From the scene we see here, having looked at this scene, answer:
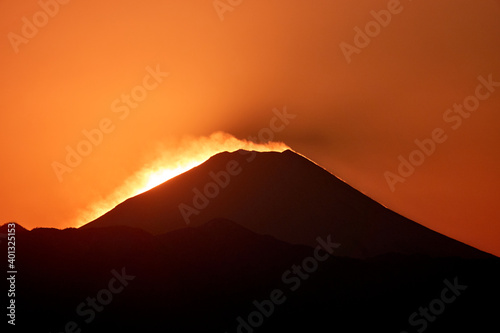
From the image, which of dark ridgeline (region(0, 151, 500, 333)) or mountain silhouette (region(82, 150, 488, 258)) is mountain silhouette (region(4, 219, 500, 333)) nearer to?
dark ridgeline (region(0, 151, 500, 333))

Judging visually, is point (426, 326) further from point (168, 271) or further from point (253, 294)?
point (168, 271)

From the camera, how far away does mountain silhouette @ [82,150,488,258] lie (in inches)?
2448

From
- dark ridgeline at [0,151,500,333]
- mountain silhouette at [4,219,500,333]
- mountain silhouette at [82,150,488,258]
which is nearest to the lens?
mountain silhouette at [4,219,500,333]

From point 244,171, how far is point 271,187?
4.70 m

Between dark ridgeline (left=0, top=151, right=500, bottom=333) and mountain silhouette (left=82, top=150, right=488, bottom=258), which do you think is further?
mountain silhouette (left=82, top=150, right=488, bottom=258)

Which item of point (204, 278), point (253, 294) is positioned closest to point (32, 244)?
point (204, 278)

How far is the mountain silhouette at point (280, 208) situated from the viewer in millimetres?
62188

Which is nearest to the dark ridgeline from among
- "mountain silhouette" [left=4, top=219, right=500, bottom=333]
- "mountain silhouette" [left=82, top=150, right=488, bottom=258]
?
"mountain silhouette" [left=4, top=219, right=500, bottom=333]

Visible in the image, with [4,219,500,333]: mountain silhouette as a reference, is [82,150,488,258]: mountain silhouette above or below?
above

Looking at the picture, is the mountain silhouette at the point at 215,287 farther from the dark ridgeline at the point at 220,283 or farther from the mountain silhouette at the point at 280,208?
the mountain silhouette at the point at 280,208

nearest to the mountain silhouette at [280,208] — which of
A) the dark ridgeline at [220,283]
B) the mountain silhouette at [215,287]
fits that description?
the dark ridgeline at [220,283]

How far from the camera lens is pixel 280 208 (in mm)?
69500

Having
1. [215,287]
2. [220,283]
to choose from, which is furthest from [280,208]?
[215,287]

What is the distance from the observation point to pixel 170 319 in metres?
39.1
